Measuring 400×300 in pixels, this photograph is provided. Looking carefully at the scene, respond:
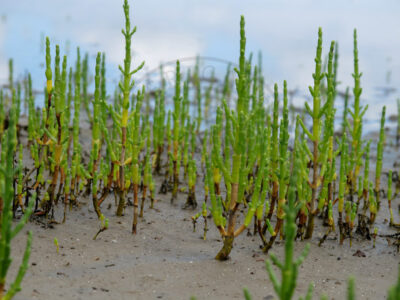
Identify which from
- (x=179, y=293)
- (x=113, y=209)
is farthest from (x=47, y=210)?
(x=179, y=293)

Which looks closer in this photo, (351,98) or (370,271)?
(370,271)

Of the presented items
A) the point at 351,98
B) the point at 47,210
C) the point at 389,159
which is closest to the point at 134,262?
the point at 47,210

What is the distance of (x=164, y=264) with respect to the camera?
93.2 inches

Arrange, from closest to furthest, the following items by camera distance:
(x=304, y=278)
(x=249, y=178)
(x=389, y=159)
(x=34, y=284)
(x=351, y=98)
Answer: (x=34, y=284)
(x=304, y=278)
(x=249, y=178)
(x=389, y=159)
(x=351, y=98)

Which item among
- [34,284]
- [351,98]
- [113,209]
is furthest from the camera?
[351,98]

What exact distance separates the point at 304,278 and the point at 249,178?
1.21 m

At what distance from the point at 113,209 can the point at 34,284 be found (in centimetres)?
107

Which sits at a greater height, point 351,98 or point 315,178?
point 351,98

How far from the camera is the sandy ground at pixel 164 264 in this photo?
2.11 meters

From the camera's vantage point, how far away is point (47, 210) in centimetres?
266

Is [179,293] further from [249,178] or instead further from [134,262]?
[249,178]

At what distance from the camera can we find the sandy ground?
83.2 inches

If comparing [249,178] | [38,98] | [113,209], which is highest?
[38,98]

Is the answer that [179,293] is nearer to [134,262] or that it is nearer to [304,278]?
[134,262]
